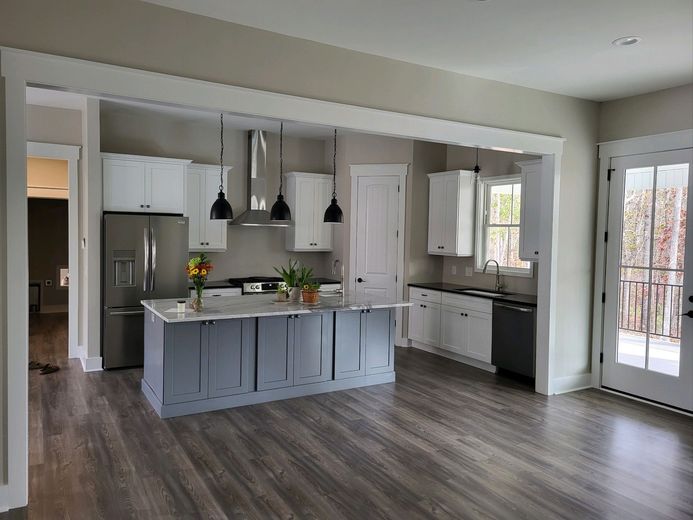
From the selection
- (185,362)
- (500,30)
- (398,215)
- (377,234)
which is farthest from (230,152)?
(500,30)

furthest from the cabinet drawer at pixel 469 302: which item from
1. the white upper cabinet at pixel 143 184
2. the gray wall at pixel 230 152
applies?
the white upper cabinet at pixel 143 184

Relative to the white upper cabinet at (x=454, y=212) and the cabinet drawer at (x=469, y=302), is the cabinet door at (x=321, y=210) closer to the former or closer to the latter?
the white upper cabinet at (x=454, y=212)

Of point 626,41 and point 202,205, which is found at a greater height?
point 626,41

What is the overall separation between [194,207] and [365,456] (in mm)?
4276

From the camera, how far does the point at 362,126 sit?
391 cm

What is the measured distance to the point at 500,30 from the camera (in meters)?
3.48

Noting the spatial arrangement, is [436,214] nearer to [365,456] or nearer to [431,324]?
[431,324]

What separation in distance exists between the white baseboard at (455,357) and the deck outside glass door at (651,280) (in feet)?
4.00

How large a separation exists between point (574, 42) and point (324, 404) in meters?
3.47

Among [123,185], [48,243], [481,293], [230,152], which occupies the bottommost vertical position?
[481,293]

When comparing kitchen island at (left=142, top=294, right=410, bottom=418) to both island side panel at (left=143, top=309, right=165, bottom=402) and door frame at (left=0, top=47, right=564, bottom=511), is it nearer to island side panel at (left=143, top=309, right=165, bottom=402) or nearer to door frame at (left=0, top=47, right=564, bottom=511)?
island side panel at (left=143, top=309, right=165, bottom=402)

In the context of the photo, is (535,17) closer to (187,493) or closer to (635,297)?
(635,297)

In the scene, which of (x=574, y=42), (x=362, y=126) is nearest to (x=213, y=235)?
(x=362, y=126)

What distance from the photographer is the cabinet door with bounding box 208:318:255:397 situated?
4621 millimetres
